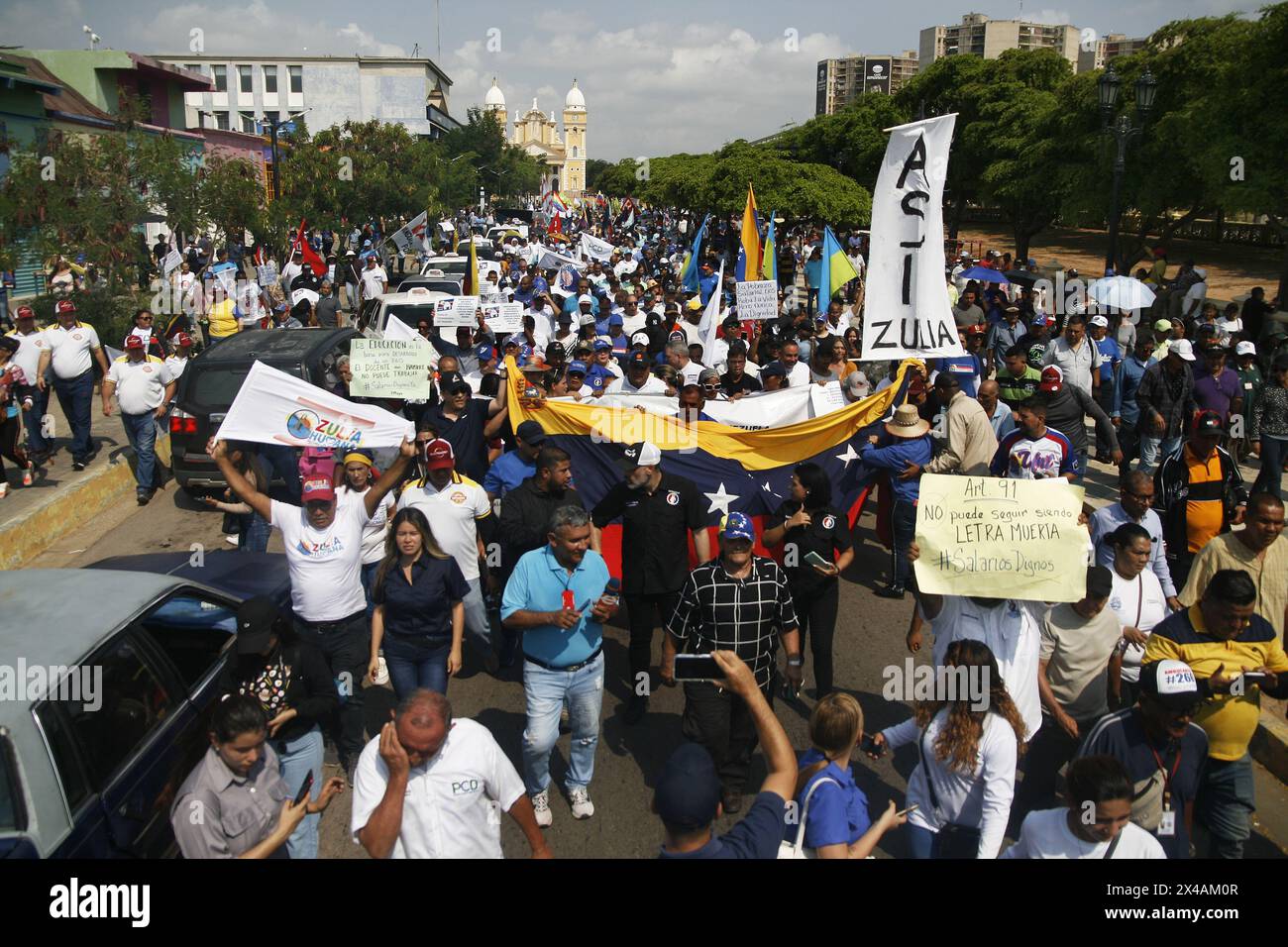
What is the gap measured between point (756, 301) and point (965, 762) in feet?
33.9

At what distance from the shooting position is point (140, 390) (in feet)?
34.7

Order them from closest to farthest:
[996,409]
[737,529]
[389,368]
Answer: [737,529], [389,368], [996,409]

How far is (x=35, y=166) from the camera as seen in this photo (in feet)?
52.5

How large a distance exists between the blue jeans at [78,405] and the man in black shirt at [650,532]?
8.08 metres

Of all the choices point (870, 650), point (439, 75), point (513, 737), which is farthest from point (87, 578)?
point (439, 75)

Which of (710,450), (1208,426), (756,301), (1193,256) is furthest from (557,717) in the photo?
(1193,256)

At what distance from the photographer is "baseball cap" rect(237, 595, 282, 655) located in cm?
456

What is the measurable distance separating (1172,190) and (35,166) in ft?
85.0

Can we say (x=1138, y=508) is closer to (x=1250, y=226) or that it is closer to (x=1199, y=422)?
(x=1199, y=422)

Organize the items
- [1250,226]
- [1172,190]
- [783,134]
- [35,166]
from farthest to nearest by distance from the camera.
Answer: [783,134] → [1250,226] → [1172,190] → [35,166]

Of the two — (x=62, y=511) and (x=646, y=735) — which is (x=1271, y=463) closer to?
(x=646, y=735)

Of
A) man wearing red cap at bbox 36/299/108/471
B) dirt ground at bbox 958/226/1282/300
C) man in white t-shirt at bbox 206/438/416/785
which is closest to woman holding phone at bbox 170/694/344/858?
man in white t-shirt at bbox 206/438/416/785

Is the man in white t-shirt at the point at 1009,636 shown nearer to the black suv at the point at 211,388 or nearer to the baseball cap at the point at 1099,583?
the baseball cap at the point at 1099,583

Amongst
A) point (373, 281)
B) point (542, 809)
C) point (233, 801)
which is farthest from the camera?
point (373, 281)
